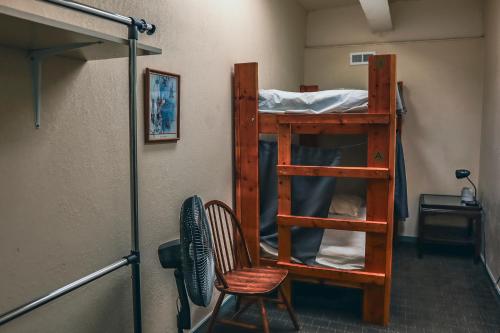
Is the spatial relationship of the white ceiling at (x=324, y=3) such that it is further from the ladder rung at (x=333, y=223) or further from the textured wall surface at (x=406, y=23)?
the ladder rung at (x=333, y=223)

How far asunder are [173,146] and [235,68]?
0.97m

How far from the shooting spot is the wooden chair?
256 cm

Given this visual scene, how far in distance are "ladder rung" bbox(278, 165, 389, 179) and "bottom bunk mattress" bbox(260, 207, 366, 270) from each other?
59cm

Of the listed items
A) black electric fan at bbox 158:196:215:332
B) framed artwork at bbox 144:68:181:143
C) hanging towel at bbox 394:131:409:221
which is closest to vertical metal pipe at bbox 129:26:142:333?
black electric fan at bbox 158:196:215:332

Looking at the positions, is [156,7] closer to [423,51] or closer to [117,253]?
[117,253]

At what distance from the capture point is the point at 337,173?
292 centimetres

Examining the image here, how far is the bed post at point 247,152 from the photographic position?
315 cm

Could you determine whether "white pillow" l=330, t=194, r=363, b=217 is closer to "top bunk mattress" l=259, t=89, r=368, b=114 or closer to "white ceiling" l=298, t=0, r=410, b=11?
"top bunk mattress" l=259, t=89, r=368, b=114

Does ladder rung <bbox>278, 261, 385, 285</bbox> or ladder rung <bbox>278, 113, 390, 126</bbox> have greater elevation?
ladder rung <bbox>278, 113, 390, 126</bbox>

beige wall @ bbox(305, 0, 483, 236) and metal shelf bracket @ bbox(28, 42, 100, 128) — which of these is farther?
beige wall @ bbox(305, 0, 483, 236)

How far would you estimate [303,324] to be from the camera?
296 cm

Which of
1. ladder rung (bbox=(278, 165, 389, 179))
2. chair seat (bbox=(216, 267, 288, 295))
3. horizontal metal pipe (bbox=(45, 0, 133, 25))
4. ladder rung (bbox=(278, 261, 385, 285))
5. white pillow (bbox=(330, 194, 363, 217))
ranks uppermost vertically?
horizontal metal pipe (bbox=(45, 0, 133, 25))

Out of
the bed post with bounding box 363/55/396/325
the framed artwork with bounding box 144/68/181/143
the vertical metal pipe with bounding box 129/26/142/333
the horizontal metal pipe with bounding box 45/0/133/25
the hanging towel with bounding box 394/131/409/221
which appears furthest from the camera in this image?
the hanging towel with bounding box 394/131/409/221

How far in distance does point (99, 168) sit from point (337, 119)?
5.48 feet
